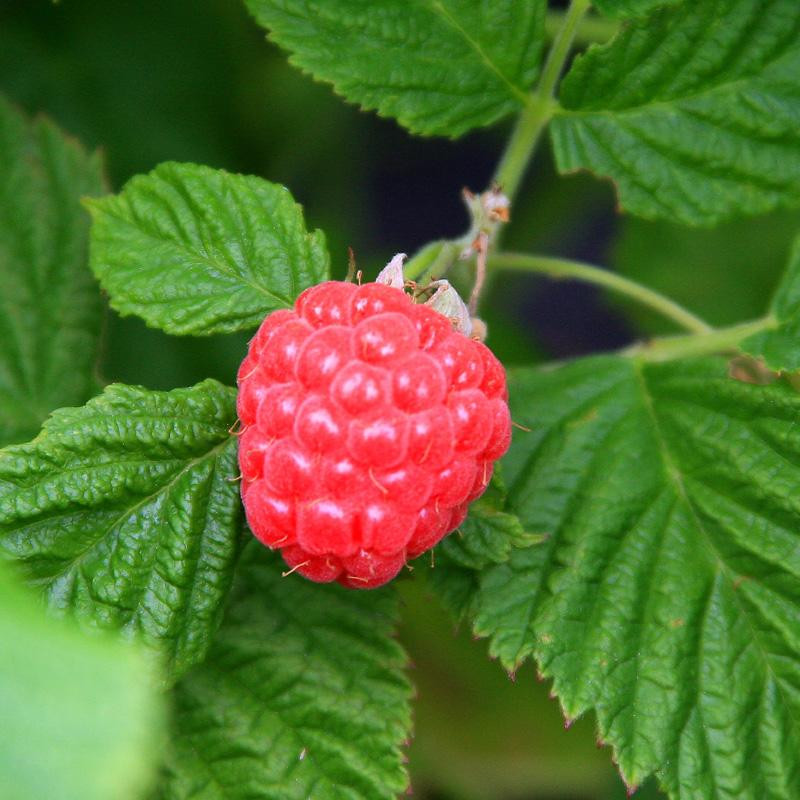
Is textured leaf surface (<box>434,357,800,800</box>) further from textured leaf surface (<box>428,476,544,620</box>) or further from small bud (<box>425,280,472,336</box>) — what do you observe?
small bud (<box>425,280,472,336</box>)

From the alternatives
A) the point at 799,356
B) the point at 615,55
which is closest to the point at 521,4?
the point at 615,55

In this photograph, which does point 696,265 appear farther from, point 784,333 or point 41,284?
point 41,284

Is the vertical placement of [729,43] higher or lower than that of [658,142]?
higher

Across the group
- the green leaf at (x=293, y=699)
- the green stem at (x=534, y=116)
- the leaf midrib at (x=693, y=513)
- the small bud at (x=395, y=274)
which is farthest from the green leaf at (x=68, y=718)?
the green stem at (x=534, y=116)

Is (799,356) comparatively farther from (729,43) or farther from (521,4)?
(521,4)

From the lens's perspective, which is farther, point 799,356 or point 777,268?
point 777,268

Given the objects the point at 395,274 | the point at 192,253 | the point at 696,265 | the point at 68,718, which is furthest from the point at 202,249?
the point at 696,265

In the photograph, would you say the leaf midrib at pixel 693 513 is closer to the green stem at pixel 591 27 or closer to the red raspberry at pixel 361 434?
the red raspberry at pixel 361 434
